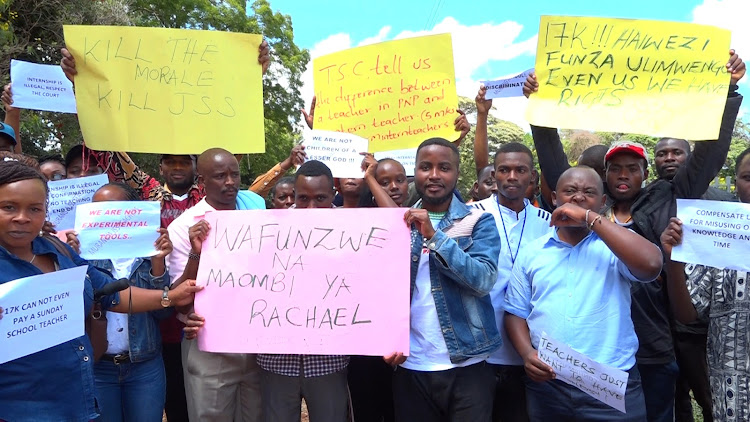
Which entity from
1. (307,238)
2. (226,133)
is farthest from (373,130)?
(307,238)

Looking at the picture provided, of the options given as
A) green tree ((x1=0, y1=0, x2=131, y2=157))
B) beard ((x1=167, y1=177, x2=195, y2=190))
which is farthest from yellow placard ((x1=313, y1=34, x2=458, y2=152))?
green tree ((x1=0, y1=0, x2=131, y2=157))

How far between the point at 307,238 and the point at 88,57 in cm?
241

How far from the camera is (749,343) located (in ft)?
9.14

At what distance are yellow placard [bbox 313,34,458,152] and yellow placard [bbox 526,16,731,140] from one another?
3.88ft

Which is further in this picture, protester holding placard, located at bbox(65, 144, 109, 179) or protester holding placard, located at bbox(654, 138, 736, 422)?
protester holding placard, located at bbox(65, 144, 109, 179)

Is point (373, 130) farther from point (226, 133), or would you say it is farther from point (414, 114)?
point (226, 133)

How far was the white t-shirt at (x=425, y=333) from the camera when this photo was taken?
2.91m

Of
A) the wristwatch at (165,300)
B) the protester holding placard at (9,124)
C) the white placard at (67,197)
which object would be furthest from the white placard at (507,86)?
the protester holding placard at (9,124)

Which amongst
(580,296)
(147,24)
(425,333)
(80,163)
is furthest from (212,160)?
(147,24)

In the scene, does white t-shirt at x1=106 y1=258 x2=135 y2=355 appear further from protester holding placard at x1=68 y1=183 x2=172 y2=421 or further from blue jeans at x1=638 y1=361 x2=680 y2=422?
blue jeans at x1=638 y1=361 x2=680 y2=422

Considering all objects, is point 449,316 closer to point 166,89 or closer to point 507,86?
point 507,86

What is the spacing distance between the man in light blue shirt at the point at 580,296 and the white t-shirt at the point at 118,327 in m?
2.49

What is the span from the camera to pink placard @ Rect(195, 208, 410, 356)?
2902 mm

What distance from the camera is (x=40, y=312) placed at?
2.35 m
